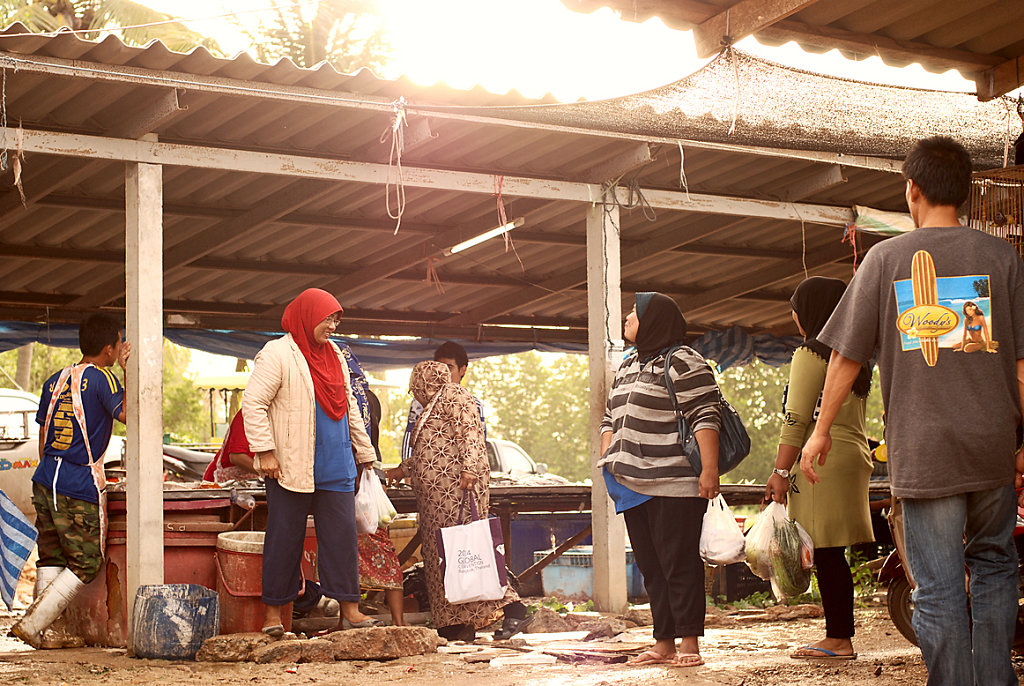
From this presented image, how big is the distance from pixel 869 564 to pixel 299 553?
555 centimetres

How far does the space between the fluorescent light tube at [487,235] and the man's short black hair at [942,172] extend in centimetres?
496

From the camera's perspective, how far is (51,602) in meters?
6.52

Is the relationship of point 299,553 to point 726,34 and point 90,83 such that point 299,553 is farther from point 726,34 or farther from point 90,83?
point 726,34

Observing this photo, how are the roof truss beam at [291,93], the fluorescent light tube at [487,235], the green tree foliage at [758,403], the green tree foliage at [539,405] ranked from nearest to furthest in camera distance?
the roof truss beam at [291,93] → the fluorescent light tube at [487,235] → the green tree foliage at [758,403] → the green tree foliage at [539,405]

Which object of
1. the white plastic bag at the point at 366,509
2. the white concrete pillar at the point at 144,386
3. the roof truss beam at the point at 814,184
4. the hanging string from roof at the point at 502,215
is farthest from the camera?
the roof truss beam at the point at 814,184

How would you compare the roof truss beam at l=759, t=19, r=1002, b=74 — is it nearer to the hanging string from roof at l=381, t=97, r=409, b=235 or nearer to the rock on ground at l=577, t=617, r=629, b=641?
the hanging string from roof at l=381, t=97, r=409, b=235

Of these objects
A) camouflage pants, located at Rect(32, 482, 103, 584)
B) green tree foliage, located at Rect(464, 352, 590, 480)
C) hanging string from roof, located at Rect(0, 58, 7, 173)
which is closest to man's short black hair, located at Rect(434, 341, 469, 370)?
camouflage pants, located at Rect(32, 482, 103, 584)

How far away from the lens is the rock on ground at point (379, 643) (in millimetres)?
6066

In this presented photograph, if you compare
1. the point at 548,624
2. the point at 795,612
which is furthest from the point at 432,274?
the point at 795,612

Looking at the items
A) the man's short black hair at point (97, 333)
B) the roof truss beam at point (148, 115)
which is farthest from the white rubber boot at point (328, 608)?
the roof truss beam at point (148, 115)

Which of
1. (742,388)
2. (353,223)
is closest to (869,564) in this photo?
(353,223)

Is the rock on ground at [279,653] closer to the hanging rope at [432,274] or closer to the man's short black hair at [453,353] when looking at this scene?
the man's short black hair at [453,353]

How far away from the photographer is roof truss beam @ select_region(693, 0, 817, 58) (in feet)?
15.3

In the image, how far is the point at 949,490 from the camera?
3424 mm
